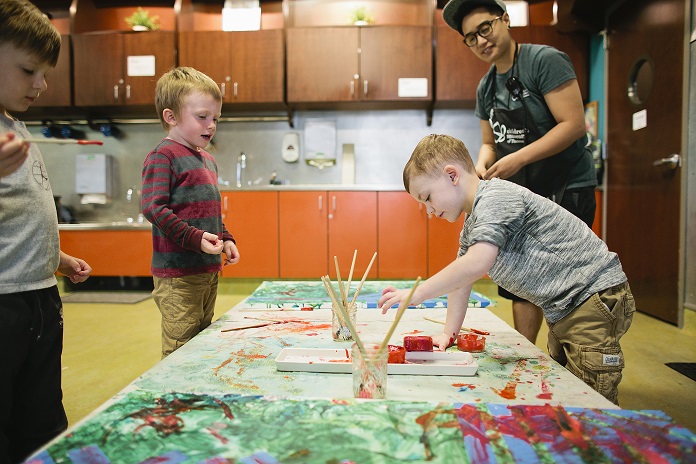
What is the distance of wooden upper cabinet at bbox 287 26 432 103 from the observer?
3846mm

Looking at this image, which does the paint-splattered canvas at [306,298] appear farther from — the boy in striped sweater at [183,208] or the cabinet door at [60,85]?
the cabinet door at [60,85]

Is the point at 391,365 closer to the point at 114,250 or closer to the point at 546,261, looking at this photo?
the point at 546,261

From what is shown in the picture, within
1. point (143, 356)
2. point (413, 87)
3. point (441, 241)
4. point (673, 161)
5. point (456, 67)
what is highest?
point (456, 67)

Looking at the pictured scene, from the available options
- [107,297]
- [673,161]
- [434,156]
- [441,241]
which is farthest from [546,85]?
[107,297]

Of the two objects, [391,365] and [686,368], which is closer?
[391,365]

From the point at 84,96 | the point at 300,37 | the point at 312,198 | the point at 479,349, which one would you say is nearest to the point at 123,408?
the point at 479,349

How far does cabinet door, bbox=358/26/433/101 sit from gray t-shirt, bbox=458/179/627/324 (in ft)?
9.72

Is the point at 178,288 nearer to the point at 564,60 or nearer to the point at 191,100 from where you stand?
the point at 191,100

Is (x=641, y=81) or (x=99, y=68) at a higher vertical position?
(x=99, y=68)

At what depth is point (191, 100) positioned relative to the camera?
1.38m

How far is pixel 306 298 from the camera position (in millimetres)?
1522

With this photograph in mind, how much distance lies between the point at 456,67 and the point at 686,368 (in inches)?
104

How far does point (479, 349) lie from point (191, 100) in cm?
101

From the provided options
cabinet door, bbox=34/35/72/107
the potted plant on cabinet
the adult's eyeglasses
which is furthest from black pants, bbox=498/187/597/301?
cabinet door, bbox=34/35/72/107
